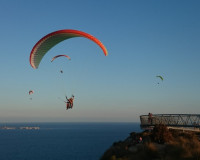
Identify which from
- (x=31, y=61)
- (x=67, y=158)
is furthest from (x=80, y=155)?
(x=31, y=61)

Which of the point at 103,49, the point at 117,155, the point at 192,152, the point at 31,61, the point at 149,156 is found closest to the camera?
the point at 192,152

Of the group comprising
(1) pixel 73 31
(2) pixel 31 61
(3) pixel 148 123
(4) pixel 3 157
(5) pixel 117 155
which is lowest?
(4) pixel 3 157

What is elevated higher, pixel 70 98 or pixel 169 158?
pixel 70 98

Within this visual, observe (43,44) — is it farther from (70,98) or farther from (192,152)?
(192,152)

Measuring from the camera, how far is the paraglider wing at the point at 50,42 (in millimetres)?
21062

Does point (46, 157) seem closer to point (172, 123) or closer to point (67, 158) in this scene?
point (67, 158)

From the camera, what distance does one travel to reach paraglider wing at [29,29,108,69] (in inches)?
829

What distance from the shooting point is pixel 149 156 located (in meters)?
16.2

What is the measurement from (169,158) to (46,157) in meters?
79.2

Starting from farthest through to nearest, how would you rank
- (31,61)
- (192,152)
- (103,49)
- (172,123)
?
(172,123) → (31,61) → (103,49) → (192,152)

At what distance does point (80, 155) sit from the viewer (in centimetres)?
9075

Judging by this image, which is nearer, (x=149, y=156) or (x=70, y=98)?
(x=149, y=156)

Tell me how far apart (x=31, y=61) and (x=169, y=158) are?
644 inches

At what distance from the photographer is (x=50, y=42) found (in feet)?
75.0
